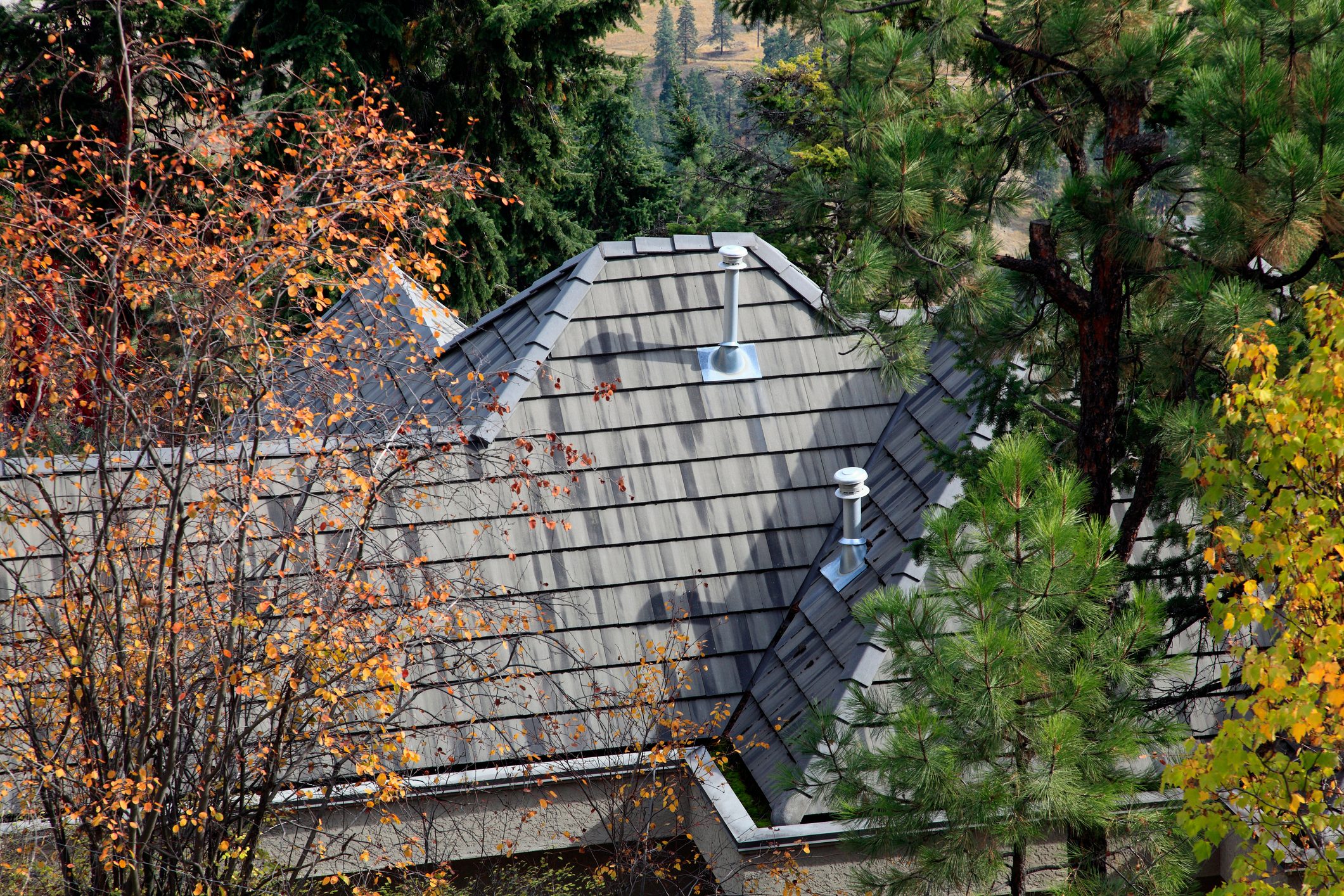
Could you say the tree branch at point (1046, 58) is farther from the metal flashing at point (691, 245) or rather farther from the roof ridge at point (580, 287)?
the metal flashing at point (691, 245)

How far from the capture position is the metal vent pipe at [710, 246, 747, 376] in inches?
332

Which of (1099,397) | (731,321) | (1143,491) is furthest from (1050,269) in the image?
(731,321)

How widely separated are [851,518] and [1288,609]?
357 cm

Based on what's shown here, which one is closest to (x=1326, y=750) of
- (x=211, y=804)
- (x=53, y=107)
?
(x=211, y=804)

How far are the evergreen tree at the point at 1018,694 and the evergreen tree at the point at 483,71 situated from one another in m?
12.3

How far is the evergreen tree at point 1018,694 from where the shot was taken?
15.7 feet

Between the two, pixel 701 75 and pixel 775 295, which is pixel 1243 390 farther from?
pixel 701 75

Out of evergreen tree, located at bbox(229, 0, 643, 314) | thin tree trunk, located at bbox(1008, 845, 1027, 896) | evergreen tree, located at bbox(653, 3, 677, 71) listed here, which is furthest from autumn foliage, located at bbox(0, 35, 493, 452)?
evergreen tree, located at bbox(653, 3, 677, 71)

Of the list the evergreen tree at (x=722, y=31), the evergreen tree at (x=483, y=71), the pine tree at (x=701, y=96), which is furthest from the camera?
the evergreen tree at (x=722, y=31)

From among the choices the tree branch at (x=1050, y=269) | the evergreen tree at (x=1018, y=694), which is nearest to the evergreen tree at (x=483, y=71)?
the tree branch at (x=1050, y=269)

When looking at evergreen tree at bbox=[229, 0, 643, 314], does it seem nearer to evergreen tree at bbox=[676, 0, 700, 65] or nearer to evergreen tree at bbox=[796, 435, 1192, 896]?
evergreen tree at bbox=[796, 435, 1192, 896]

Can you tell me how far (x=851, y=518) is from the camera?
755cm

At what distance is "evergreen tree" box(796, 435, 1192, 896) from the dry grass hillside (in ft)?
382

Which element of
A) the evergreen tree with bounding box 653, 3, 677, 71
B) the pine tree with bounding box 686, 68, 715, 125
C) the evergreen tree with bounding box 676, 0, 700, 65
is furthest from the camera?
the evergreen tree with bounding box 676, 0, 700, 65
